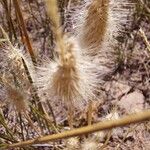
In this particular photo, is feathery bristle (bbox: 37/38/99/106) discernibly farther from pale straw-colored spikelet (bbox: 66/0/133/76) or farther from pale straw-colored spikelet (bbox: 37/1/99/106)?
pale straw-colored spikelet (bbox: 66/0/133/76)

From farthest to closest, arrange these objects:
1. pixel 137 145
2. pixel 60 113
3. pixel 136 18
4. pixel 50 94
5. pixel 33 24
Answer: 1. pixel 33 24
2. pixel 136 18
3. pixel 60 113
4. pixel 137 145
5. pixel 50 94

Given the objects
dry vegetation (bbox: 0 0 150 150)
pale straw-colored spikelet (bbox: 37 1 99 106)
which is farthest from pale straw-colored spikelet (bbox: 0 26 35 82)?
pale straw-colored spikelet (bbox: 37 1 99 106)

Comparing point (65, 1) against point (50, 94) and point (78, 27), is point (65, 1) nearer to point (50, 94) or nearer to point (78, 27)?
point (78, 27)

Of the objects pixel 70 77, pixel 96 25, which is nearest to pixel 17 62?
pixel 96 25

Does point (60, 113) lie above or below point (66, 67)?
below

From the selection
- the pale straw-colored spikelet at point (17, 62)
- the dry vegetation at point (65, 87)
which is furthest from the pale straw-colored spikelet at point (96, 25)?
the pale straw-colored spikelet at point (17, 62)

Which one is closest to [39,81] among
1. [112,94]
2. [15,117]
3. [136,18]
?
[15,117]

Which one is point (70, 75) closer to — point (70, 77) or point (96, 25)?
point (70, 77)

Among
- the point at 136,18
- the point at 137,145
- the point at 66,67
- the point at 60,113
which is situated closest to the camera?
the point at 66,67
